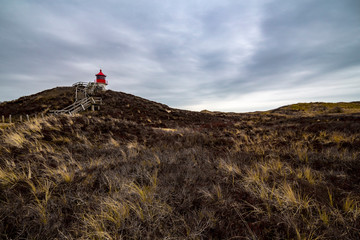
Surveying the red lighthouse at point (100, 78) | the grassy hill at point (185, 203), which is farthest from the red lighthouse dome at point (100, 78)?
the grassy hill at point (185, 203)

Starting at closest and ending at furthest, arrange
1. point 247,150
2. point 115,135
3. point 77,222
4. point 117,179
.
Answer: point 77,222
point 117,179
point 247,150
point 115,135

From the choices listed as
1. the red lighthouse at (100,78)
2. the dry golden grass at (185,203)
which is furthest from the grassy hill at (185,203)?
the red lighthouse at (100,78)

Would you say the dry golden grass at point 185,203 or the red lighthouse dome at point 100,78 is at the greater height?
the red lighthouse dome at point 100,78

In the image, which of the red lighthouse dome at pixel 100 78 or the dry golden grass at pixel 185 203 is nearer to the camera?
the dry golden grass at pixel 185 203

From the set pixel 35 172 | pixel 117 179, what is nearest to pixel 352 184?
pixel 117 179

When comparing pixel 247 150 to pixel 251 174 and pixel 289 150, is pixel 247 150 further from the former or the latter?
pixel 251 174

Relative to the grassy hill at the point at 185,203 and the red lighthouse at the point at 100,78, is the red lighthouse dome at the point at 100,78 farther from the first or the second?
the grassy hill at the point at 185,203

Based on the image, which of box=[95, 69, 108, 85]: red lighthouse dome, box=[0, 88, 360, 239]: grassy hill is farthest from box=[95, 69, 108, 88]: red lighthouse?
box=[0, 88, 360, 239]: grassy hill

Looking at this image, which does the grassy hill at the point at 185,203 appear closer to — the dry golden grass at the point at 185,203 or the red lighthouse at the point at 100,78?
the dry golden grass at the point at 185,203

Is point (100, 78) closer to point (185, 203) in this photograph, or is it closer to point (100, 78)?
point (100, 78)

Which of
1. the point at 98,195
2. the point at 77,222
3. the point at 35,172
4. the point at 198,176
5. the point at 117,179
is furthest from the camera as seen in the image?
the point at 35,172

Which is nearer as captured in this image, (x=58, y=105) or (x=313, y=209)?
(x=313, y=209)

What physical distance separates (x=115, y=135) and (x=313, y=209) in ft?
27.1

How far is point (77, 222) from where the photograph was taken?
1985 millimetres
